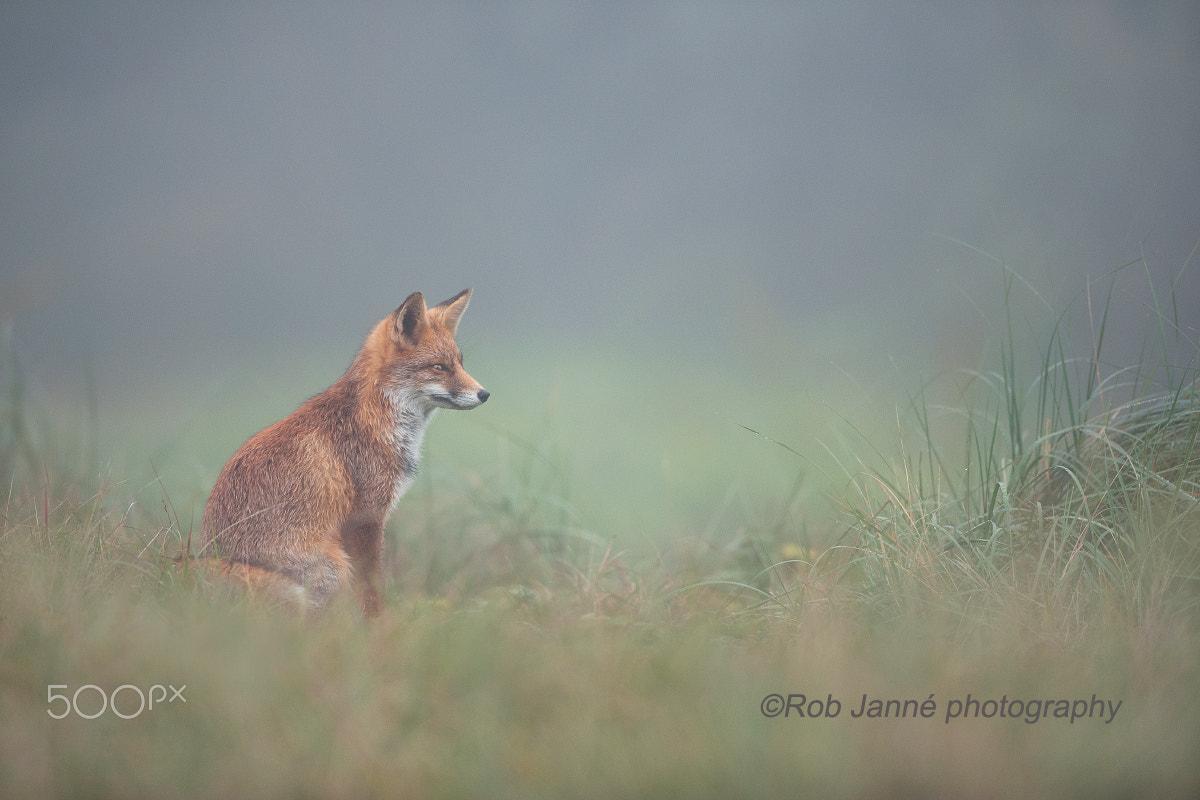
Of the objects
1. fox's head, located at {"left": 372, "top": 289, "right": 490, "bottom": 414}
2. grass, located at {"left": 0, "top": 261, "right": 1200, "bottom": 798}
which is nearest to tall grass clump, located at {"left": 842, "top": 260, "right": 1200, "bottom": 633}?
grass, located at {"left": 0, "top": 261, "right": 1200, "bottom": 798}

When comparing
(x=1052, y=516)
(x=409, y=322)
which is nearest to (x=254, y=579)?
(x=409, y=322)

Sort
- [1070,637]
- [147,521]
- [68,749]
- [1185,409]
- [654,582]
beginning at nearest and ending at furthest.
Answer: [68,749] → [1070,637] → [1185,409] → [654,582] → [147,521]

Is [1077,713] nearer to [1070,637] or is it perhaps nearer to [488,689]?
[1070,637]

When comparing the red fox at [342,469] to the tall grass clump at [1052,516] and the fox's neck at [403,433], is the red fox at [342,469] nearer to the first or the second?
the fox's neck at [403,433]

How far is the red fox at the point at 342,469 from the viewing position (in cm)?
375

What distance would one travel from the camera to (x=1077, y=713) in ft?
8.03

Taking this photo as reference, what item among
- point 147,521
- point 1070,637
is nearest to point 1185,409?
point 1070,637

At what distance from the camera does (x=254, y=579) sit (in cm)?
358

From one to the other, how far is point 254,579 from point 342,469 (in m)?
0.67

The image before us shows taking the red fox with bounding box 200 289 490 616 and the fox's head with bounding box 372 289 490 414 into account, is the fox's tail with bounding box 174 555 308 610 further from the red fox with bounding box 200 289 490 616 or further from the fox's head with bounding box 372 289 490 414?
the fox's head with bounding box 372 289 490 414

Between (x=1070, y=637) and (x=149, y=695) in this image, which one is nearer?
(x=149, y=695)

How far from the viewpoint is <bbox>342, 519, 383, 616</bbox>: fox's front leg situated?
4.04 meters

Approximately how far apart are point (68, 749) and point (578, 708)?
4.52 ft

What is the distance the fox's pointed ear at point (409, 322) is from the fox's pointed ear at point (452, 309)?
15 centimetres
